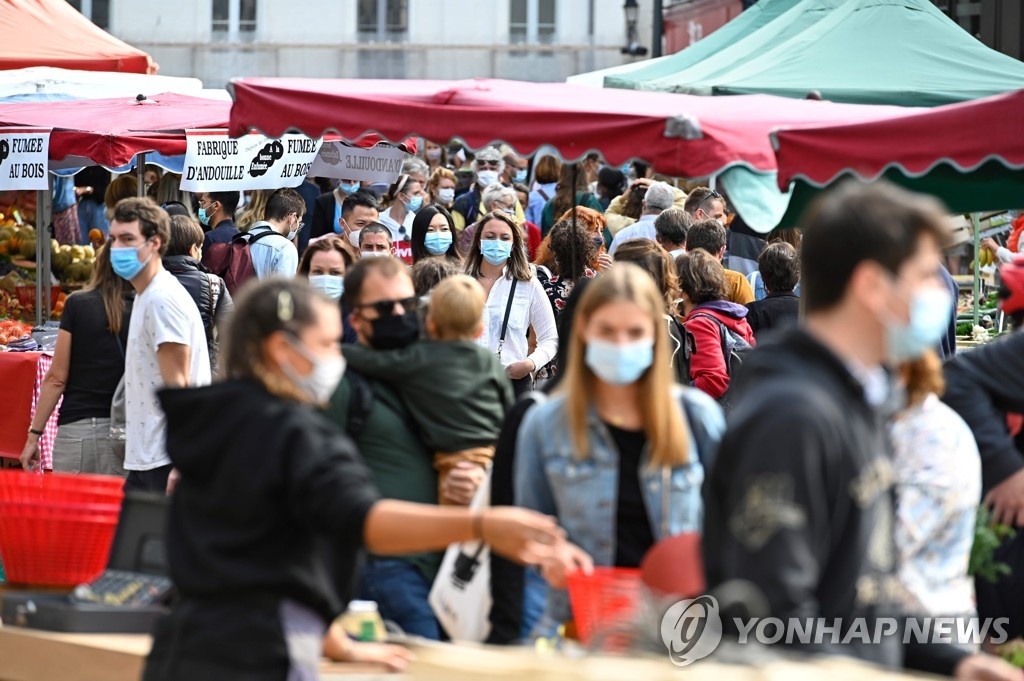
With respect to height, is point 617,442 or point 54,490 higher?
point 617,442

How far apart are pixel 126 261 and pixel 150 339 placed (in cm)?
37

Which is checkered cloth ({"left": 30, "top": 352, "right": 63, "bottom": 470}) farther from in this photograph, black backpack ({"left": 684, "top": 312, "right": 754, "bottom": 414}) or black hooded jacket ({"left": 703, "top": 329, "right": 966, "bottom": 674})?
black hooded jacket ({"left": 703, "top": 329, "right": 966, "bottom": 674})

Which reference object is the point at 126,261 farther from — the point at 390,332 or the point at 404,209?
the point at 404,209

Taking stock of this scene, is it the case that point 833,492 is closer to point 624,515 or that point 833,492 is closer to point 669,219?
point 624,515

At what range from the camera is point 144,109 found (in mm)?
11672

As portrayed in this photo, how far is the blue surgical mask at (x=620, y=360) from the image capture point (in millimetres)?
3875

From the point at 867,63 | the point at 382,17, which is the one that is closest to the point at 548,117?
the point at 867,63

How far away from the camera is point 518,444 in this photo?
165 inches

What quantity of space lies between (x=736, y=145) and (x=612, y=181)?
11.1 metres

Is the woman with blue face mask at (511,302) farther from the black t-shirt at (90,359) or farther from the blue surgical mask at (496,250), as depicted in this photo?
the black t-shirt at (90,359)

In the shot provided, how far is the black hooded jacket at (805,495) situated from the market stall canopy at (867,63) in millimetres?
8321

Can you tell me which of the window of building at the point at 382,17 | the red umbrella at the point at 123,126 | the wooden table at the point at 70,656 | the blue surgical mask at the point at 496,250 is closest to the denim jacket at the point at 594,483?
the wooden table at the point at 70,656

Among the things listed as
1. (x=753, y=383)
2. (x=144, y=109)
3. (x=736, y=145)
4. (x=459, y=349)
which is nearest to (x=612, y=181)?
(x=144, y=109)

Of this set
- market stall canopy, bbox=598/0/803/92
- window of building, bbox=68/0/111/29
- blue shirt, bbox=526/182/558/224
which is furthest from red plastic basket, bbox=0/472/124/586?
window of building, bbox=68/0/111/29
